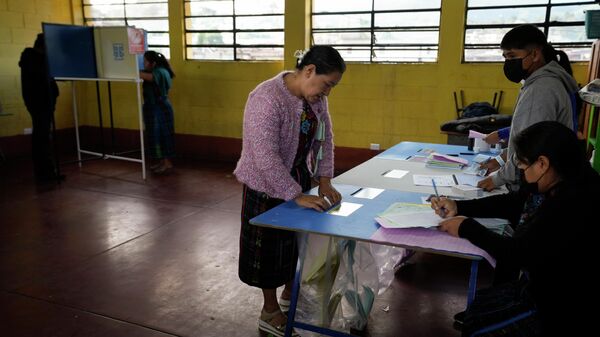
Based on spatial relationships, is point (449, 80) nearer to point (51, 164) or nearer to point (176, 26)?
point (176, 26)

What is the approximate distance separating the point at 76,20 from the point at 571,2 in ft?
20.3

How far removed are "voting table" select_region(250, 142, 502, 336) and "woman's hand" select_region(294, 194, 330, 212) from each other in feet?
0.08

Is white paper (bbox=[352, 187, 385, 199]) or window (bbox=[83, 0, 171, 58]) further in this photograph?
window (bbox=[83, 0, 171, 58])

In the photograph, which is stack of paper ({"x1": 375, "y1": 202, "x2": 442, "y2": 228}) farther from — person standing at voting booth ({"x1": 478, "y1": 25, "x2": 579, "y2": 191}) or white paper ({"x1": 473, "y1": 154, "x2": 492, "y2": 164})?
white paper ({"x1": 473, "y1": 154, "x2": 492, "y2": 164})

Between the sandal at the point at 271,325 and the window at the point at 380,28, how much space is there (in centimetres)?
372

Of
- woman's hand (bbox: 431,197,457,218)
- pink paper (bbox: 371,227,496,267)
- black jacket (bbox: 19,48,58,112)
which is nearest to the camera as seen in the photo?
pink paper (bbox: 371,227,496,267)

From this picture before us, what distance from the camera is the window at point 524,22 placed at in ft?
14.6

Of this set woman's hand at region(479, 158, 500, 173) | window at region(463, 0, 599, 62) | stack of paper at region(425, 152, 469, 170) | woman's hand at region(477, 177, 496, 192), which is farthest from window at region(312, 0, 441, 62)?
woman's hand at region(477, 177, 496, 192)

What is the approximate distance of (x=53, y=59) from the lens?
4.90 m

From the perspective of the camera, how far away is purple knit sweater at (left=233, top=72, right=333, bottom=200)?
1854mm

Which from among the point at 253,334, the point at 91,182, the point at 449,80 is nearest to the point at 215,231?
the point at 253,334

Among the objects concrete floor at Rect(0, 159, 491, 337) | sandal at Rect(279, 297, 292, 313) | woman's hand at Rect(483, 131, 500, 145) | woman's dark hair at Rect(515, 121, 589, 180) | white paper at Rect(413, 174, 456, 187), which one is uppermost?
woman's dark hair at Rect(515, 121, 589, 180)

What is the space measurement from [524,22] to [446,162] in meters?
2.67

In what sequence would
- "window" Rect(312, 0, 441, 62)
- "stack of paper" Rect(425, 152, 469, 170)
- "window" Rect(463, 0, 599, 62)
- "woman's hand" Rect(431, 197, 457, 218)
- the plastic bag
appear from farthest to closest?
1. "window" Rect(312, 0, 441, 62)
2. "window" Rect(463, 0, 599, 62)
3. "stack of paper" Rect(425, 152, 469, 170)
4. the plastic bag
5. "woman's hand" Rect(431, 197, 457, 218)
